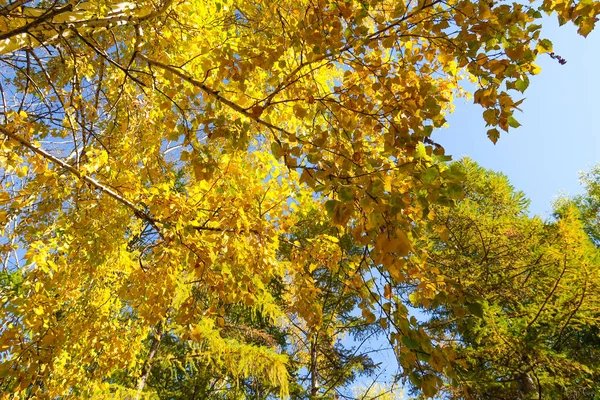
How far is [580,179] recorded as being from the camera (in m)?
16.3

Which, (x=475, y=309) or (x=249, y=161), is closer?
(x=475, y=309)

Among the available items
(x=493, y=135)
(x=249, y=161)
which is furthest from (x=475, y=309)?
(x=249, y=161)

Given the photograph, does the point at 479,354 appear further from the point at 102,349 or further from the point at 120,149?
the point at 120,149

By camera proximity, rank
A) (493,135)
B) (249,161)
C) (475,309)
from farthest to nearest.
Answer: (249,161) → (493,135) → (475,309)

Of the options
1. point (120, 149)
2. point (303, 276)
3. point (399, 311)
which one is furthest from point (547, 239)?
point (120, 149)

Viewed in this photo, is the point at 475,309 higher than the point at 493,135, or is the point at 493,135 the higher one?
the point at 493,135

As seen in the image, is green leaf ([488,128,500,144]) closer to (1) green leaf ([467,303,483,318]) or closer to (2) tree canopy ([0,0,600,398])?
(2) tree canopy ([0,0,600,398])

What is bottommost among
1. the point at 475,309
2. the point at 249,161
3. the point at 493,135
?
the point at 475,309

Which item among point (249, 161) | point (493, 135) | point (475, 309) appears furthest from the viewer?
point (249, 161)

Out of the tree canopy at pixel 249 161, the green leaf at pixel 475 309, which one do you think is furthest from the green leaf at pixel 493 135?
the green leaf at pixel 475 309

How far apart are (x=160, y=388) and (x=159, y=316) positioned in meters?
5.39

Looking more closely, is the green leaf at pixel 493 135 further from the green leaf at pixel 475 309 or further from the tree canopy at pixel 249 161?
the green leaf at pixel 475 309

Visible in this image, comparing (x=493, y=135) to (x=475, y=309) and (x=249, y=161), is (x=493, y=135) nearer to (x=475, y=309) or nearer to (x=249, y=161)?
(x=475, y=309)

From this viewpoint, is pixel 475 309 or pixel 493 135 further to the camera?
pixel 493 135
